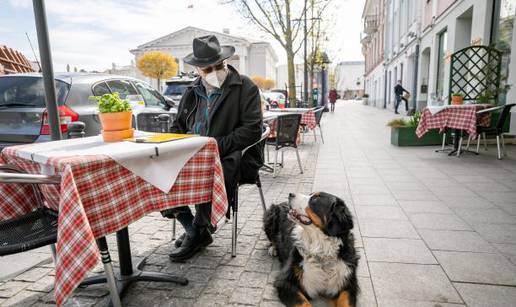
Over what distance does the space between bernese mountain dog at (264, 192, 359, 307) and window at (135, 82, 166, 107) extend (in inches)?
229

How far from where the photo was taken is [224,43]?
58.2 metres

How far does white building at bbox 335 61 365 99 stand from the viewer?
93062 millimetres

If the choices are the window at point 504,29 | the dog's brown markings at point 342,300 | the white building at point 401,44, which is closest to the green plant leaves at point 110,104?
the dog's brown markings at point 342,300

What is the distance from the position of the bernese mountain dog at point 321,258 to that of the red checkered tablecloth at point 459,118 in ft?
19.7

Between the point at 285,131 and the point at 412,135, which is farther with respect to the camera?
the point at 412,135

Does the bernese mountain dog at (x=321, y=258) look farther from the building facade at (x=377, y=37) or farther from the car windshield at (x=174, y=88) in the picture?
the building facade at (x=377, y=37)

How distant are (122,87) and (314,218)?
5.43 m

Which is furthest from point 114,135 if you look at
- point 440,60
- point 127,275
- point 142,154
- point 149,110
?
point 440,60

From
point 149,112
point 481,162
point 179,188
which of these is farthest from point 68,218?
point 481,162

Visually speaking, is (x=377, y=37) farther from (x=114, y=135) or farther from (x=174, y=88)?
(x=114, y=135)

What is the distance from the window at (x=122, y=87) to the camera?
6.18 m

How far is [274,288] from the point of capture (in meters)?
2.47

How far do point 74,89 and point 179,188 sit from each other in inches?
146

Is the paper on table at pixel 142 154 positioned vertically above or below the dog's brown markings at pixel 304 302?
above
